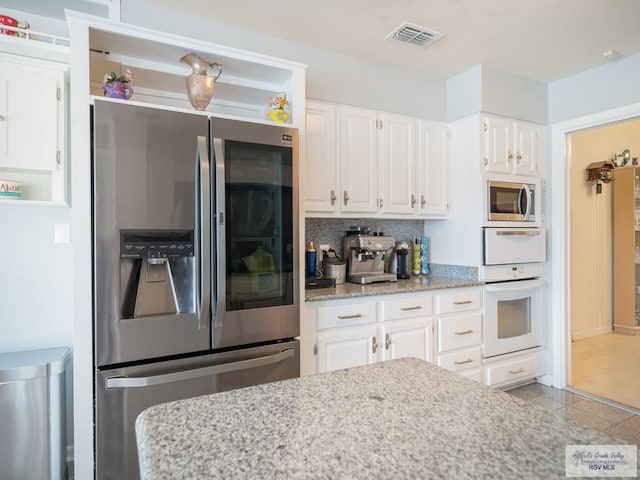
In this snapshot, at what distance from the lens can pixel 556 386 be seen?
326 centimetres

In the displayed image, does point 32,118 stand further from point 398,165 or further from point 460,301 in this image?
point 460,301

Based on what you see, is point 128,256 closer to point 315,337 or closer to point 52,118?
point 52,118

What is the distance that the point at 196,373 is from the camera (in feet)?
5.81

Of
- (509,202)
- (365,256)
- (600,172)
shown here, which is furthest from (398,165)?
(600,172)

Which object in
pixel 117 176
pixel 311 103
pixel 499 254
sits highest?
pixel 311 103

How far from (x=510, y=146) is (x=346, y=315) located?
210cm

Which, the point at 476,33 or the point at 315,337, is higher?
the point at 476,33

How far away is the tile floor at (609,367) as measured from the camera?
3.09 m

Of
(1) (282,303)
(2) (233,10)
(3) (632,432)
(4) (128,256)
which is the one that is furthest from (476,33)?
(3) (632,432)

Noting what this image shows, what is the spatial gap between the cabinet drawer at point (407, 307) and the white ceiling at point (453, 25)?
183cm

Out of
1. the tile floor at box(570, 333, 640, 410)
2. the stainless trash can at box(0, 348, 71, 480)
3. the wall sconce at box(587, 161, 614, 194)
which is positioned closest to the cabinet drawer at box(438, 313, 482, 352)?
the tile floor at box(570, 333, 640, 410)

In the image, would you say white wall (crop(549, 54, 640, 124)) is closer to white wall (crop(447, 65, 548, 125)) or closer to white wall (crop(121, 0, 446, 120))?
white wall (crop(447, 65, 548, 125))

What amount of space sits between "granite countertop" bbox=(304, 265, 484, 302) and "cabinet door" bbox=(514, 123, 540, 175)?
104 centimetres

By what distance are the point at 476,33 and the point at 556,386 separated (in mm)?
2987
